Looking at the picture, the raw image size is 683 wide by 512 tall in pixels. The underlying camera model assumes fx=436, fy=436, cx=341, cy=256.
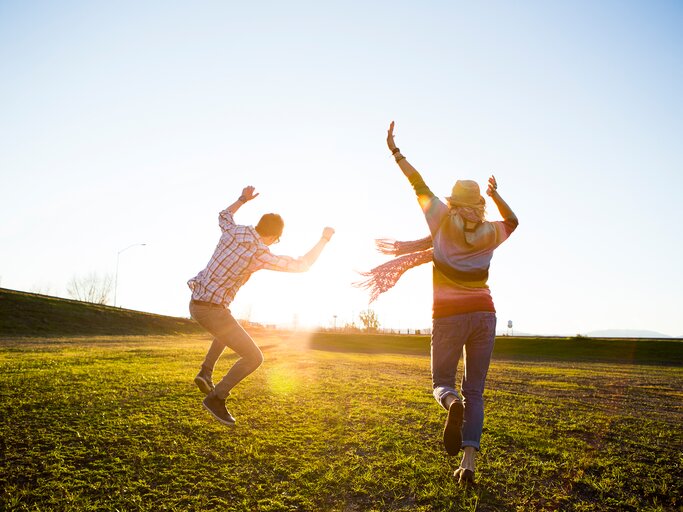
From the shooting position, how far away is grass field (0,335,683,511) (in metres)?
4.18

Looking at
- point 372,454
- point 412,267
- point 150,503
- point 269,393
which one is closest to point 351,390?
point 269,393

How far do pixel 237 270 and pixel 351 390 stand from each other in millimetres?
6524

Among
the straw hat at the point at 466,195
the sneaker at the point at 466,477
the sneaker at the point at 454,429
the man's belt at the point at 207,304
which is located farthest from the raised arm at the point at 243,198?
the sneaker at the point at 466,477

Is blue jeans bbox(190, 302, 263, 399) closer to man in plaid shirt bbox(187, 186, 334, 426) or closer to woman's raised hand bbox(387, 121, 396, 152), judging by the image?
man in plaid shirt bbox(187, 186, 334, 426)

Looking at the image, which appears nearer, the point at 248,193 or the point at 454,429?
the point at 454,429

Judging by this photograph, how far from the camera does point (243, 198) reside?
564 cm

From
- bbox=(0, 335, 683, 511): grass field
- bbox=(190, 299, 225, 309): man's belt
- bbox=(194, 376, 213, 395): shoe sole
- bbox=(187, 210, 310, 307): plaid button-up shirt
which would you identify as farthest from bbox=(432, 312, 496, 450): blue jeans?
bbox=(194, 376, 213, 395): shoe sole

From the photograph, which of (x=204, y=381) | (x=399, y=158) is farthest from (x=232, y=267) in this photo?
(x=399, y=158)

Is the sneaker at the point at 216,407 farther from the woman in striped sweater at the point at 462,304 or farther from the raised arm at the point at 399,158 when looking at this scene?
the raised arm at the point at 399,158

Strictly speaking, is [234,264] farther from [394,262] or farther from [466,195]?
[466,195]

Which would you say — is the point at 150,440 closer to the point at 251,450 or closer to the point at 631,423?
the point at 251,450

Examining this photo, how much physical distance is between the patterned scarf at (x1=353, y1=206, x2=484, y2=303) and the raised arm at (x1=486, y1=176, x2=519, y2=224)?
2.69ft

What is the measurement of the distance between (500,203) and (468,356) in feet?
5.44

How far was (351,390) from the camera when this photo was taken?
10586 millimetres
